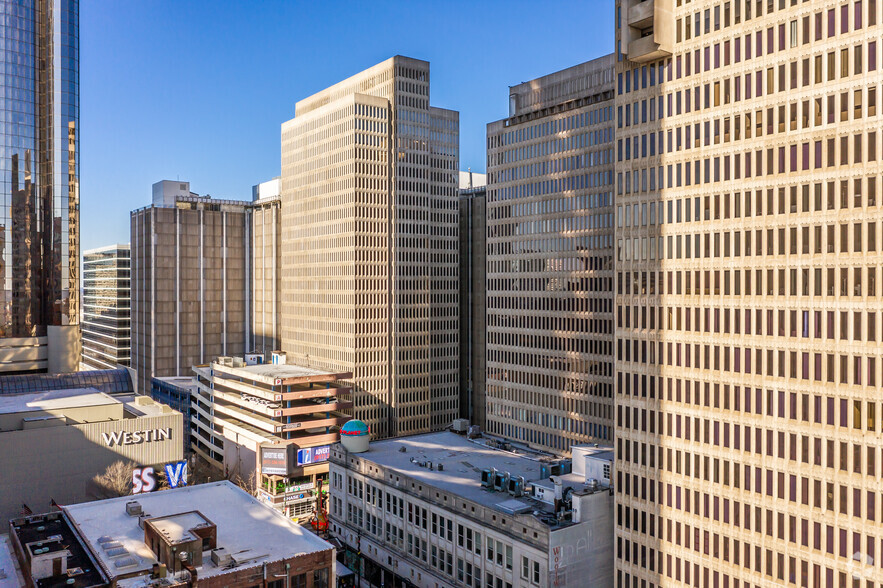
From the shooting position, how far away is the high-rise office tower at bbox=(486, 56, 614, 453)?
13988 centimetres

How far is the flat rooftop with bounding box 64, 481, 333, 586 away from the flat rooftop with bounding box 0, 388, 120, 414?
4299cm

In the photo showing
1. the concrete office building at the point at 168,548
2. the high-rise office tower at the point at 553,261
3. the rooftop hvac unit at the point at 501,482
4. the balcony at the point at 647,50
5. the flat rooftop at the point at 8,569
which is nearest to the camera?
the concrete office building at the point at 168,548

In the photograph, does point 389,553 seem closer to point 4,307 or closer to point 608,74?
point 608,74

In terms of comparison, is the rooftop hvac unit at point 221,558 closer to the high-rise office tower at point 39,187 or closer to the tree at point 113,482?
the tree at point 113,482

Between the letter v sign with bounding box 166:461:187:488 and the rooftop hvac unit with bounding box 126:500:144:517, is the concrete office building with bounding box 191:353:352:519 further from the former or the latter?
the rooftop hvac unit with bounding box 126:500:144:517

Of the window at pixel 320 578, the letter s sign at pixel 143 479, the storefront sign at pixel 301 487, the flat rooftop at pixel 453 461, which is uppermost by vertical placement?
the flat rooftop at pixel 453 461

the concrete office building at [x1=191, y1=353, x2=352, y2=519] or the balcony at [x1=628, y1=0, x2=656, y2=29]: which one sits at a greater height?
the balcony at [x1=628, y1=0, x2=656, y2=29]

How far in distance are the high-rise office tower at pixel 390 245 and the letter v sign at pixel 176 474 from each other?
209 ft

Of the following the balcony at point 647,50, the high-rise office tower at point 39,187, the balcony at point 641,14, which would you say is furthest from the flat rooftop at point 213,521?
the high-rise office tower at point 39,187

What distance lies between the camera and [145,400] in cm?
14600

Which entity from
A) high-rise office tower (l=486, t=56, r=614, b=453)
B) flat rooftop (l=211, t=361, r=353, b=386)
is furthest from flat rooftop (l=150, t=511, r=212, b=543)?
high-rise office tower (l=486, t=56, r=614, b=453)

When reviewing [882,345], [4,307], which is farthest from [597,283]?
[4,307]

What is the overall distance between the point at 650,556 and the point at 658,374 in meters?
22.1

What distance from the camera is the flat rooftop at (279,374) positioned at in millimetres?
154625
